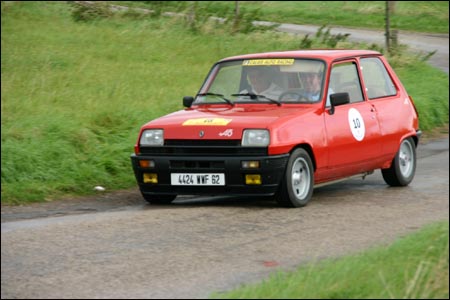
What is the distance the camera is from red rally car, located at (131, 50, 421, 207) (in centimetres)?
1085

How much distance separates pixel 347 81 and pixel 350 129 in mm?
710

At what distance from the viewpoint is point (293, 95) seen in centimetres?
1186

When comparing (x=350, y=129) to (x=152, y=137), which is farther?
(x=350, y=129)

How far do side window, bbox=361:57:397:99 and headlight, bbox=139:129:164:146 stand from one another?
2647 millimetres

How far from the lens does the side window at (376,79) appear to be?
12766 millimetres

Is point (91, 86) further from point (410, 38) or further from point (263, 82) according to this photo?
point (410, 38)

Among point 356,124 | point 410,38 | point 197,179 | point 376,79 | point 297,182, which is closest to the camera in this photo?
point 197,179

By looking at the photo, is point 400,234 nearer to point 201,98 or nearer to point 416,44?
point 201,98

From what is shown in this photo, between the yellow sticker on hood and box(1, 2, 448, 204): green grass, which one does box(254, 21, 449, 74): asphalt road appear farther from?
the yellow sticker on hood

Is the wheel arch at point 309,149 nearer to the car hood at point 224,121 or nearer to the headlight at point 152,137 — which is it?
the car hood at point 224,121

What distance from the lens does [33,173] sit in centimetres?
1226

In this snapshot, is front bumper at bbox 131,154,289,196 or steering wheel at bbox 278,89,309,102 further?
steering wheel at bbox 278,89,309,102

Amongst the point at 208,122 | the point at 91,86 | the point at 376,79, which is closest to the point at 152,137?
the point at 208,122

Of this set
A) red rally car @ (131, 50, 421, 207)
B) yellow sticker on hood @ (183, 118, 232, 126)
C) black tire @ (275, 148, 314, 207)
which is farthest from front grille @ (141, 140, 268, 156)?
black tire @ (275, 148, 314, 207)
